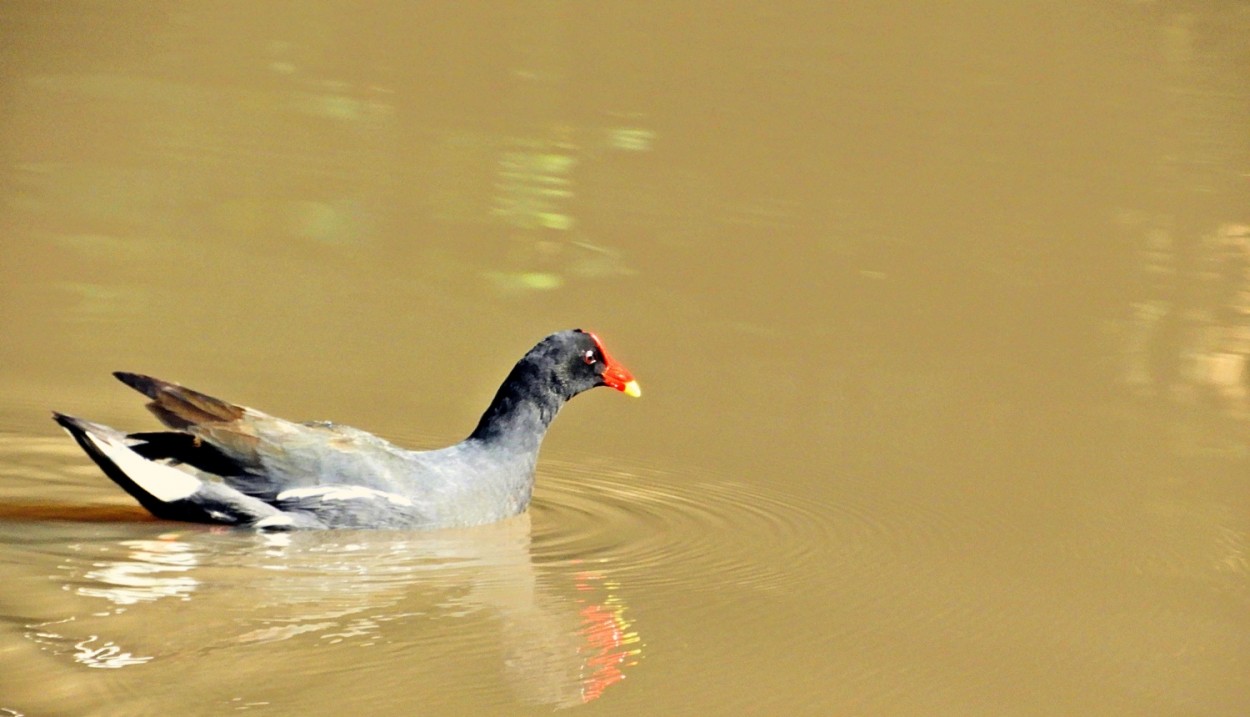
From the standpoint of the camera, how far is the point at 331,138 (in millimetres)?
11484

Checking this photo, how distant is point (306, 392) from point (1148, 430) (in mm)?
3887

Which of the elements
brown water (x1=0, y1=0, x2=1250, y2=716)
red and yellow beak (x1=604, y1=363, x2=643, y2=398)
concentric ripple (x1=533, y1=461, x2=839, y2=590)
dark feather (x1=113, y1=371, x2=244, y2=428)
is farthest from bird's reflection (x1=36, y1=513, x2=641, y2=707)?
red and yellow beak (x1=604, y1=363, x2=643, y2=398)

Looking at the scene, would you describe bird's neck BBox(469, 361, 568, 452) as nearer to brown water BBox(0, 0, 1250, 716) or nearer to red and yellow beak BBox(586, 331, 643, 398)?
red and yellow beak BBox(586, 331, 643, 398)

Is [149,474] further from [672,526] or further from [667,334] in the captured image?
[667,334]

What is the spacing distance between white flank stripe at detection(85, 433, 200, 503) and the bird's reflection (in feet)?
0.50

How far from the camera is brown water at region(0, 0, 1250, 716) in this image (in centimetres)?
497

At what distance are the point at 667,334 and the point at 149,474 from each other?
11.8 ft

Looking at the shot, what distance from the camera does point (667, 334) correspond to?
29.5 ft

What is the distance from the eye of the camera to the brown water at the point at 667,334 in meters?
4.97

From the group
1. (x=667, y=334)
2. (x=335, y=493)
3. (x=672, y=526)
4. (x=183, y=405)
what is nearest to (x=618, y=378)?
(x=672, y=526)

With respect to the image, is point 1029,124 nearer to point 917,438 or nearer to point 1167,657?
point 917,438

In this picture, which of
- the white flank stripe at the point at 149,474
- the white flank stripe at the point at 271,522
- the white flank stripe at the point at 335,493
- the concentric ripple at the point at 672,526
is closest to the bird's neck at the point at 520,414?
the concentric ripple at the point at 672,526

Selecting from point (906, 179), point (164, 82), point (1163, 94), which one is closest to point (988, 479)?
point (906, 179)

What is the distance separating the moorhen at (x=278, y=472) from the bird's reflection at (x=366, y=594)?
0.09 metres
